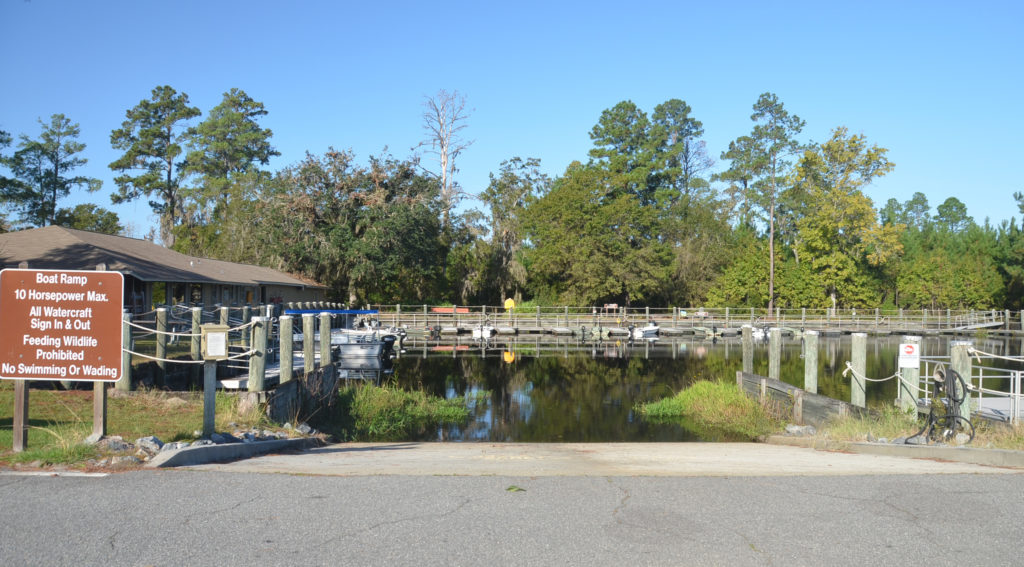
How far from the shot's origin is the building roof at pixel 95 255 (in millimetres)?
24000

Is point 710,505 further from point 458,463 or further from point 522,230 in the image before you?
point 522,230

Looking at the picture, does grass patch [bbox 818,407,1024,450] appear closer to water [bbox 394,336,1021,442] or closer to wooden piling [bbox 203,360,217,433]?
water [bbox 394,336,1021,442]

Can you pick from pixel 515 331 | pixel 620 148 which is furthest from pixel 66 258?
pixel 620 148

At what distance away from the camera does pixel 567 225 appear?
57.9 metres

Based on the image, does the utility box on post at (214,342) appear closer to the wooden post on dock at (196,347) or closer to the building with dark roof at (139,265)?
the wooden post on dock at (196,347)

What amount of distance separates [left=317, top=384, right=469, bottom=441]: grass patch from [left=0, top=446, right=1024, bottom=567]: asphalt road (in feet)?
25.8

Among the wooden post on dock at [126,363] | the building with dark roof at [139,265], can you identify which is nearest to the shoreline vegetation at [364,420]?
the wooden post on dock at [126,363]

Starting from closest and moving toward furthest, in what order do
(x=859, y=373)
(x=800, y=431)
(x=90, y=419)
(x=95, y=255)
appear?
(x=90, y=419)
(x=800, y=431)
(x=859, y=373)
(x=95, y=255)

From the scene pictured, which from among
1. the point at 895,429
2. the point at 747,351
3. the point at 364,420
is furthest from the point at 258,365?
the point at 747,351

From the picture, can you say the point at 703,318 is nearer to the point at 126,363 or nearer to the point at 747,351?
the point at 747,351

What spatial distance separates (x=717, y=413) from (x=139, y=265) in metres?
20.9

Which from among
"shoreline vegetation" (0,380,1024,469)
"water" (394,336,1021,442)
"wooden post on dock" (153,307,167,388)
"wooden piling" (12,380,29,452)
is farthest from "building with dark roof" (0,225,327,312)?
"wooden piling" (12,380,29,452)

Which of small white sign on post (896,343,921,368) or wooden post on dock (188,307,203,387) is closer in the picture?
small white sign on post (896,343,921,368)

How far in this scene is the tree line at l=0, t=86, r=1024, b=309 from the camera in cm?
5128
